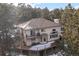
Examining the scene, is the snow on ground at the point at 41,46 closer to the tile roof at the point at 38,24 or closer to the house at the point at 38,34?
the house at the point at 38,34

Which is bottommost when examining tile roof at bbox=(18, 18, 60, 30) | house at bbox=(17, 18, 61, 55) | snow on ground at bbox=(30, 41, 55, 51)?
snow on ground at bbox=(30, 41, 55, 51)

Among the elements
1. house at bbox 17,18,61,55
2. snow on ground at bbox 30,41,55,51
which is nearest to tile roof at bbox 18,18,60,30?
house at bbox 17,18,61,55

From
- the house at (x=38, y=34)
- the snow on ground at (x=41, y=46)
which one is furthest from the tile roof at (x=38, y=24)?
the snow on ground at (x=41, y=46)

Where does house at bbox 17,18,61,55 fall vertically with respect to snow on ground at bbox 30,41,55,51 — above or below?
above

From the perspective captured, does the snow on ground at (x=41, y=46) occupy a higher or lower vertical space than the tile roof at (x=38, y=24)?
lower

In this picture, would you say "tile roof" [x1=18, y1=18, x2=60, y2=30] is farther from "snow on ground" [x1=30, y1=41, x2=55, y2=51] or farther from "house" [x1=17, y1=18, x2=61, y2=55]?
"snow on ground" [x1=30, y1=41, x2=55, y2=51]

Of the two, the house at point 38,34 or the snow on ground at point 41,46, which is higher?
the house at point 38,34

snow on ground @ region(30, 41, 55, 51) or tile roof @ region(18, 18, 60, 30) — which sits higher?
tile roof @ region(18, 18, 60, 30)

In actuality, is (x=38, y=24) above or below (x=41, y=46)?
above

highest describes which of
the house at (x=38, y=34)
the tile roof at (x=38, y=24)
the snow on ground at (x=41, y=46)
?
the tile roof at (x=38, y=24)
